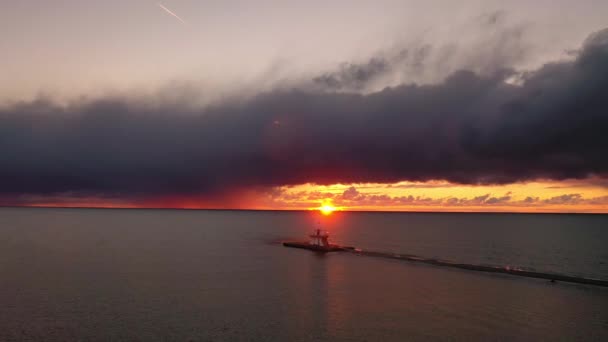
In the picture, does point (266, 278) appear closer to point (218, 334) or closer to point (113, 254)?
point (218, 334)

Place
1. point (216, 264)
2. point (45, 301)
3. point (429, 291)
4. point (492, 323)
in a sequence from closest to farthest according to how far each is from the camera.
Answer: point (492, 323) → point (45, 301) → point (429, 291) → point (216, 264)

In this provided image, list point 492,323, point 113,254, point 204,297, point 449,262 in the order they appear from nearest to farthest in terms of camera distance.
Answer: point 492,323
point 204,297
point 449,262
point 113,254

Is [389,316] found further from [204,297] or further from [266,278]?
[266,278]

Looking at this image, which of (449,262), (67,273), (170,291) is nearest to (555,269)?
(449,262)

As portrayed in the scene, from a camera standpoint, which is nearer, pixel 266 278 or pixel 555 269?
pixel 266 278

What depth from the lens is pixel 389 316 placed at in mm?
51844

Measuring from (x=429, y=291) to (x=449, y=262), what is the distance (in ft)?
132

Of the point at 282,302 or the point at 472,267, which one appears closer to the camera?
the point at 282,302

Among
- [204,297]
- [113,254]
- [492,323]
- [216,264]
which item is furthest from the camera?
[113,254]

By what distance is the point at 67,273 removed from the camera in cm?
7925

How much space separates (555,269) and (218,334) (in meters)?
86.9

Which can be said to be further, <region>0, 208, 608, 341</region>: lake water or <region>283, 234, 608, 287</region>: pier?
<region>283, 234, 608, 287</region>: pier

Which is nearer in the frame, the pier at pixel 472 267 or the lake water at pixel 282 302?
the lake water at pixel 282 302

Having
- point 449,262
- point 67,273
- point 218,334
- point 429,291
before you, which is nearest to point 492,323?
point 429,291
